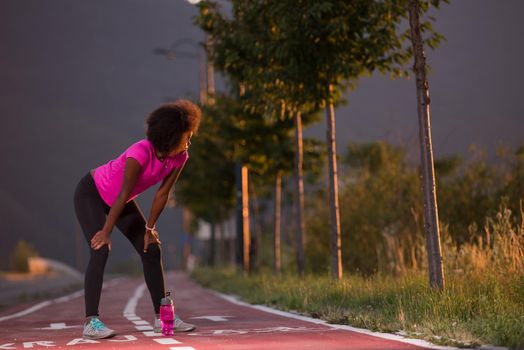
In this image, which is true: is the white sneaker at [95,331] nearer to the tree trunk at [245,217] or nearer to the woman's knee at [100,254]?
the woman's knee at [100,254]

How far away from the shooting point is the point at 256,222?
38.1 meters

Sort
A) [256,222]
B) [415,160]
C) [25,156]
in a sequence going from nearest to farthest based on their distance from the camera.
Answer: [415,160] → [256,222] → [25,156]

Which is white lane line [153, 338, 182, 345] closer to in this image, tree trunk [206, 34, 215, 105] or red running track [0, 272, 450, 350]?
red running track [0, 272, 450, 350]

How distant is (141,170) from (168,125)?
0.48 m

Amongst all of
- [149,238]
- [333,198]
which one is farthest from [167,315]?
[333,198]

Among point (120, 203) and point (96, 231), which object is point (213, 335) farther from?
point (120, 203)

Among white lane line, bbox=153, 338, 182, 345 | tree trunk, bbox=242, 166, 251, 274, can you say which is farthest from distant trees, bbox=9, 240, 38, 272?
white lane line, bbox=153, 338, 182, 345

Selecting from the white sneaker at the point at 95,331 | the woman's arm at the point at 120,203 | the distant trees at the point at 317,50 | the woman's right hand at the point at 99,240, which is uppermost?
the distant trees at the point at 317,50

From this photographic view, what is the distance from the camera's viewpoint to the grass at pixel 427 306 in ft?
27.7

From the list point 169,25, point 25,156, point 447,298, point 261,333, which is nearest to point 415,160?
point 447,298

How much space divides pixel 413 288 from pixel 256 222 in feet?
84.6

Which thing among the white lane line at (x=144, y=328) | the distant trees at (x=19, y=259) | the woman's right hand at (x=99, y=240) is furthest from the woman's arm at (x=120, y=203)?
the distant trees at (x=19, y=259)

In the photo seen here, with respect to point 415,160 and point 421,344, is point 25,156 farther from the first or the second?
point 421,344

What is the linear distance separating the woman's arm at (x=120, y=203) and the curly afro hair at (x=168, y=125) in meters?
0.28
